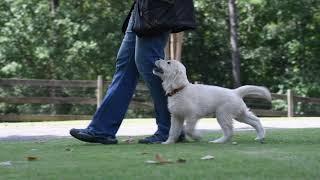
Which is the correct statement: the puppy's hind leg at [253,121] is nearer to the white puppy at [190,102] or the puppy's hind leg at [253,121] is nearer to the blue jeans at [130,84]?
the white puppy at [190,102]

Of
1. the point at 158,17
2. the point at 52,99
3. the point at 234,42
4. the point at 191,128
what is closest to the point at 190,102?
the point at 191,128

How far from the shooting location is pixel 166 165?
4535 millimetres

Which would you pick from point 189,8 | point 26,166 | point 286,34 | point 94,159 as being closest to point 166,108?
point 189,8

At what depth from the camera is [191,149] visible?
5.74m

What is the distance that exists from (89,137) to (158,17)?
1279 millimetres

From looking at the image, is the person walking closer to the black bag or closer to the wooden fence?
the black bag

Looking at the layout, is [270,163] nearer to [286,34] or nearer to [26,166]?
[26,166]

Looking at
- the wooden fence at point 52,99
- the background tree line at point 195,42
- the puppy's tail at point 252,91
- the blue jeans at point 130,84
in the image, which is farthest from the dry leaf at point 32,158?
the background tree line at point 195,42

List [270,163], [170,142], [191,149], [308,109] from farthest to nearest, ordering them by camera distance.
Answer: [308,109], [170,142], [191,149], [270,163]

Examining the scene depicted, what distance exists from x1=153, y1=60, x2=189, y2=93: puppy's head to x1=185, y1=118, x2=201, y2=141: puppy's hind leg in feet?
1.16

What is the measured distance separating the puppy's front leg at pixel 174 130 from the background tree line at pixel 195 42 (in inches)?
678

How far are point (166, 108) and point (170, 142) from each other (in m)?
0.38

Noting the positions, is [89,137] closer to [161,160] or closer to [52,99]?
[161,160]

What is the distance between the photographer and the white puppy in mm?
6629
